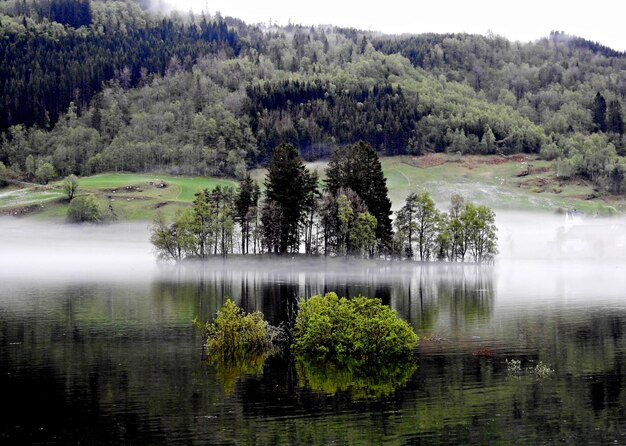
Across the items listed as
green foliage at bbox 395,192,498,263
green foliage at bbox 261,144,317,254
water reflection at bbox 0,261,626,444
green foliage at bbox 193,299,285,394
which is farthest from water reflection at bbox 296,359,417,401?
green foliage at bbox 395,192,498,263

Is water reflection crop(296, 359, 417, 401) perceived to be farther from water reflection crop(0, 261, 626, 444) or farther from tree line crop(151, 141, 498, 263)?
tree line crop(151, 141, 498, 263)

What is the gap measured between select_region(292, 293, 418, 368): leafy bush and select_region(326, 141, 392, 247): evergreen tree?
8084 centimetres

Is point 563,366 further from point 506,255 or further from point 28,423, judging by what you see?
point 506,255

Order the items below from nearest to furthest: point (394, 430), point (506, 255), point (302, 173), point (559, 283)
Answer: point (394, 430) < point (559, 283) < point (302, 173) < point (506, 255)

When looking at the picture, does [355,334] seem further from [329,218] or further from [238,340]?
[329,218]

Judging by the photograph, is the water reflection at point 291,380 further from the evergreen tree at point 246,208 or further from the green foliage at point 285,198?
the evergreen tree at point 246,208

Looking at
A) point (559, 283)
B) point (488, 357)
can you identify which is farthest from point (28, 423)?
point (559, 283)

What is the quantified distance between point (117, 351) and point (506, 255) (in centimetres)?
13393

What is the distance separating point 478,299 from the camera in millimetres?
98688

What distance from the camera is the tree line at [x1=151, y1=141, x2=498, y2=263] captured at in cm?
14112

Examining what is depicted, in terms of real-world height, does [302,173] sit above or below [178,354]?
above

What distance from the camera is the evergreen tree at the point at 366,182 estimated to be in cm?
14400

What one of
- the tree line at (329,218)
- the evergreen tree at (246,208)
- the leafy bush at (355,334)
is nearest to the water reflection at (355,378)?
the leafy bush at (355,334)

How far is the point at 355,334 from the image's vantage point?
6231 centimetres
